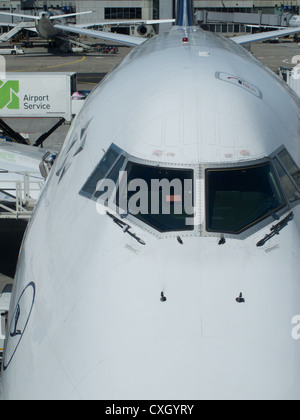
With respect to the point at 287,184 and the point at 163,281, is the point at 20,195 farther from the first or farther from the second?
the point at 163,281

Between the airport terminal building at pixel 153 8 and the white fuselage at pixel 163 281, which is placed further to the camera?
the airport terminal building at pixel 153 8

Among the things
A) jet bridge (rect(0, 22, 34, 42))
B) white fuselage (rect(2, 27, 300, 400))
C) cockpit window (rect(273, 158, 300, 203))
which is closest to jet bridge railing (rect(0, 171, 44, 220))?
white fuselage (rect(2, 27, 300, 400))

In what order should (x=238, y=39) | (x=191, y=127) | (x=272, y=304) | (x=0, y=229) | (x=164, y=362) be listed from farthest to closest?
(x=0, y=229) < (x=238, y=39) < (x=191, y=127) < (x=272, y=304) < (x=164, y=362)

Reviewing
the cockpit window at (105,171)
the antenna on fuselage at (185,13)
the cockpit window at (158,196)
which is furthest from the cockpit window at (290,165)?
the antenna on fuselage at (185,13)

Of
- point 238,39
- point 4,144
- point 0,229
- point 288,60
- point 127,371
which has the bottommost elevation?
point 127,371

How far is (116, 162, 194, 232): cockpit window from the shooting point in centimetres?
668

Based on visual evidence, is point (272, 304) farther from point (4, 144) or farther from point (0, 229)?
point (0, 229)

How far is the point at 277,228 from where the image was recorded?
653cm

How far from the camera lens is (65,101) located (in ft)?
76.7

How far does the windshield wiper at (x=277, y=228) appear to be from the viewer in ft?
20.9

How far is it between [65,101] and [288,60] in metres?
45.9

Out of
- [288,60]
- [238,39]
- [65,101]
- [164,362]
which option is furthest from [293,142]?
[288,60]

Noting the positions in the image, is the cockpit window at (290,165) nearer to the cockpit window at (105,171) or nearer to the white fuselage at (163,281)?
the white fuselage at (163,281)

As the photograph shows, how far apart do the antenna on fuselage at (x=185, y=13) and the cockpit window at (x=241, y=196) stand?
12.1 metres
